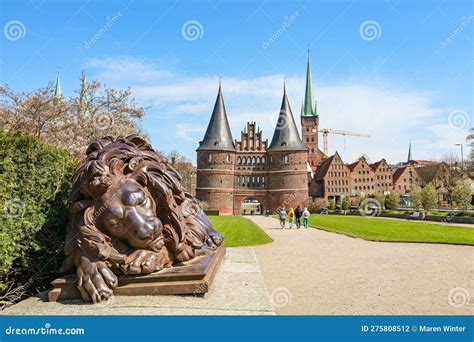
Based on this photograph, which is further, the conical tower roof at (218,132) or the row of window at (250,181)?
the row of window at (250,181)

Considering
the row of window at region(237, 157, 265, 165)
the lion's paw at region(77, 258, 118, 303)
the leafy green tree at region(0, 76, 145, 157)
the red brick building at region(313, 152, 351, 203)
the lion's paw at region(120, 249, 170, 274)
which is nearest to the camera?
the lion's paw at region(77, 258, 118, 303)

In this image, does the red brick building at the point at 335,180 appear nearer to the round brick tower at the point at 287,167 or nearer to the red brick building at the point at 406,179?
the red brick building at the point at 406,179

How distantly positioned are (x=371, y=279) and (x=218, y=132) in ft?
162

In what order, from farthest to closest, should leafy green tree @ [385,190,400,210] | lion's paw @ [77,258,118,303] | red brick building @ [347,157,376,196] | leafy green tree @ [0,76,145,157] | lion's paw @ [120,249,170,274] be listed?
red brick building @ [347,157,376,196] < leafy green tree @ [385,190,400,210] < leafy green tree @ [0,76,145,157] < lion's paw @ [120,249,170,274] < lion's paw @ [77,258,118,303]

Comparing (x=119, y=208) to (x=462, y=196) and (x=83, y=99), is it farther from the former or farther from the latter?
(x=462, y=196)

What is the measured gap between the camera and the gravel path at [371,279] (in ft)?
17.7

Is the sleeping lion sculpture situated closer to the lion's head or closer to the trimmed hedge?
the lion's head

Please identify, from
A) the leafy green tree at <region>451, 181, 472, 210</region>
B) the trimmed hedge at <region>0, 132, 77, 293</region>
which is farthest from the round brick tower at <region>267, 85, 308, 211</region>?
the trimmed hedge at <region>0, 132, 77, 293</region>

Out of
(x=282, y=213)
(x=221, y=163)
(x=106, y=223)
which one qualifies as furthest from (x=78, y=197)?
(x=221, y=163)

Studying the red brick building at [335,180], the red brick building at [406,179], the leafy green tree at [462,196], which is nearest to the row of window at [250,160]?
the red brick building at [335,180]

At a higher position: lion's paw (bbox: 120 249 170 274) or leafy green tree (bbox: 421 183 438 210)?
leafy green tree (bbox: 421 183 438 210)

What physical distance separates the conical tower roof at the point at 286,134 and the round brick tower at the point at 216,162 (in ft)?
23.9

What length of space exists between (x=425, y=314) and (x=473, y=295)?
1.70 meters

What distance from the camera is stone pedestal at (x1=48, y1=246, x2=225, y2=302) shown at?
4.41 m
